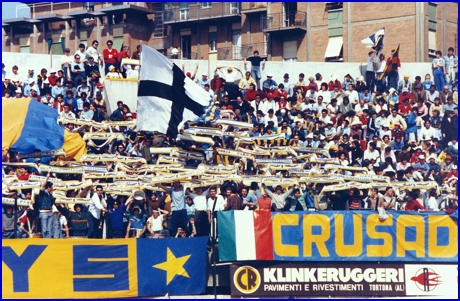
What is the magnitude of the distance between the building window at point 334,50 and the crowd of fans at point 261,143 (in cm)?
2004

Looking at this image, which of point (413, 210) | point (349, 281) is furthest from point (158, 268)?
point (413, 210)

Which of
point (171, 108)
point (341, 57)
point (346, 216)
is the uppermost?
point (341, 57)

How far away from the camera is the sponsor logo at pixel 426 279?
2119 cm

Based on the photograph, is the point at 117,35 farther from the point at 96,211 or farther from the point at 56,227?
the point at 56,227

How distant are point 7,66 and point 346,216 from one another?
15.2 meters

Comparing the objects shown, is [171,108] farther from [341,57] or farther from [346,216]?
[341,57]

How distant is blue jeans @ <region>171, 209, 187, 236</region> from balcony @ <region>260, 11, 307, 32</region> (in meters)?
37.8

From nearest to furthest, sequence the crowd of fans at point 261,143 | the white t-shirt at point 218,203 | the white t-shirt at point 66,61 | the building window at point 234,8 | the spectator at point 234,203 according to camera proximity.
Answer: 1. the crowd of fans at point 261,143
2. the spectator at point 234,203
3. the white t-shirt at point 218,203
4. the white t-shirt at point 66,61
5. the building window at point 234,8

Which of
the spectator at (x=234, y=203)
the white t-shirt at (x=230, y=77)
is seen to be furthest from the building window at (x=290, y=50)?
the spectator at (x=234, y=203)

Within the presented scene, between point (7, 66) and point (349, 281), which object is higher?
point (7, 66)

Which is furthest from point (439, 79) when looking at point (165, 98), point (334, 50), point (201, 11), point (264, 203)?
point (201, 11)

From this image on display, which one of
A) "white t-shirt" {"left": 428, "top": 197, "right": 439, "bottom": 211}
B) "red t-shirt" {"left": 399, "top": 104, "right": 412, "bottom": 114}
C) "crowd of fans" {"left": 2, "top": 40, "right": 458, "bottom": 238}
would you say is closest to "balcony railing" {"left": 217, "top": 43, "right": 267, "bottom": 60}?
"crowd of fans" {"left": 2, "top": 40, "right": 458, "bottom": 238}

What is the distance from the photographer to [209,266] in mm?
20859

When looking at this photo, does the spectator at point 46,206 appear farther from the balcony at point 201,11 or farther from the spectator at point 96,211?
the balcony at point 201,11
